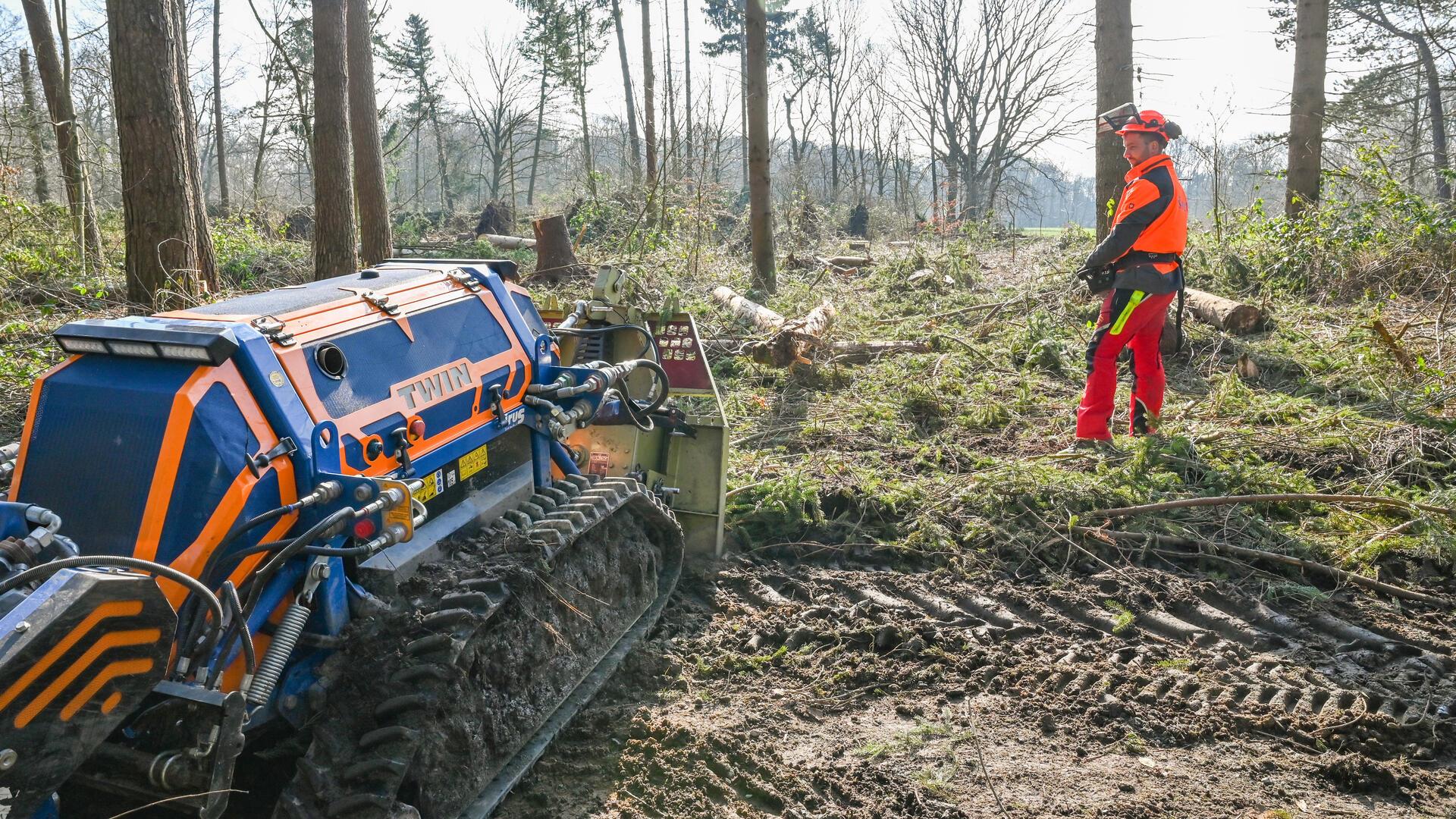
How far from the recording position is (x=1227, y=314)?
29.3 ft

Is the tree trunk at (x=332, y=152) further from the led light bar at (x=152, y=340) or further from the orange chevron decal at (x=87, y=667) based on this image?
the orange chevron decal at (x=87, y=667)

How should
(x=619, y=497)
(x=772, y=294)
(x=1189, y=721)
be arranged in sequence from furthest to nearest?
(x=772, y=294) < (x=619, y=497) < (x=1189, y=721)

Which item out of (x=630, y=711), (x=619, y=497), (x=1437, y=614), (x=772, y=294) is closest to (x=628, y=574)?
(x=619, y=497)

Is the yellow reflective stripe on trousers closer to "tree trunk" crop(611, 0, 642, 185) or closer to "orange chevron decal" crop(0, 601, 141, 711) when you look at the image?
"orange chevron decal" crop(0, 601, 141, 711)

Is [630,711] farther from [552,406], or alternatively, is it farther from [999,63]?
[999,63]

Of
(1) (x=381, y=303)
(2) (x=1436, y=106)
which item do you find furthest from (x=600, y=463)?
(2) (x=1436, y=106)

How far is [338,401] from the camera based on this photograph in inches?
126

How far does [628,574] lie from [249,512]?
184cm

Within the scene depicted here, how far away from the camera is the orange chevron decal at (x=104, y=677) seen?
82.0 inches

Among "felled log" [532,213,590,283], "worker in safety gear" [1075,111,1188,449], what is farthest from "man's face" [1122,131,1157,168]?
"felled log" [532,213,590,283]

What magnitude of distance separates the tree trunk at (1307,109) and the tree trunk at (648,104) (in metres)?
7.74

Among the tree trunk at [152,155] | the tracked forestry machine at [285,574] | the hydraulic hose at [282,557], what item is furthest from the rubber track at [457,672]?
the tree trunk at [152,155]

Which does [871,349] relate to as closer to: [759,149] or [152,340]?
[759,149]

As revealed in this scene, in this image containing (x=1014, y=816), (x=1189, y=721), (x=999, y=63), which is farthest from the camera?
(x=999, y=63)
